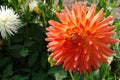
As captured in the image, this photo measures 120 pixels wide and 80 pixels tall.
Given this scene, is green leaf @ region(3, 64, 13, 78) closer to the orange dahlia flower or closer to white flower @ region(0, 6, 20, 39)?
white flower @ region(0, 6, 20, 39)

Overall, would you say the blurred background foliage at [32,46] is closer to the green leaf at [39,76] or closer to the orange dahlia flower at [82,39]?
the green leaf at [39,76]

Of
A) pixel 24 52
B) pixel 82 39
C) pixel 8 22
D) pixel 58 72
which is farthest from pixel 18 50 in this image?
pixel 82 39

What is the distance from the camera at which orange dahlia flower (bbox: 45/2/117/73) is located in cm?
134

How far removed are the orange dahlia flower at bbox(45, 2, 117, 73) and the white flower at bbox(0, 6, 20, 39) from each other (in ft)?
2.76

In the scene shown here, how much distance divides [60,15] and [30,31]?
3.16 ft

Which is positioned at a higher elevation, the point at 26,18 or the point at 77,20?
the point at 77,20

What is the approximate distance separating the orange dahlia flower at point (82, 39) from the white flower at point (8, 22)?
84cm

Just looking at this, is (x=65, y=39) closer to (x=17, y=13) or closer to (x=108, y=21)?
(x=108, y=21)

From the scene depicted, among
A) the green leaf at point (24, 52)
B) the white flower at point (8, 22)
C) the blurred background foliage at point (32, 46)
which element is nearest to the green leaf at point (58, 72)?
the blurred background foliage at point (32, 46)

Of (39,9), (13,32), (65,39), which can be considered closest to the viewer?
(65,39)

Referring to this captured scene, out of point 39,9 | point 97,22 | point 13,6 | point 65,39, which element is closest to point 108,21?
point 97,22

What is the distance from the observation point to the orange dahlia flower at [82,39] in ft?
4.39

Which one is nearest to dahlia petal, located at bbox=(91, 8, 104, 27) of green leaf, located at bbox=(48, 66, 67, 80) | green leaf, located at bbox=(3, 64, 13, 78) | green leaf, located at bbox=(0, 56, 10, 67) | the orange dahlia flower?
the orange dahlia flower

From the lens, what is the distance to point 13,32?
2391 mm
